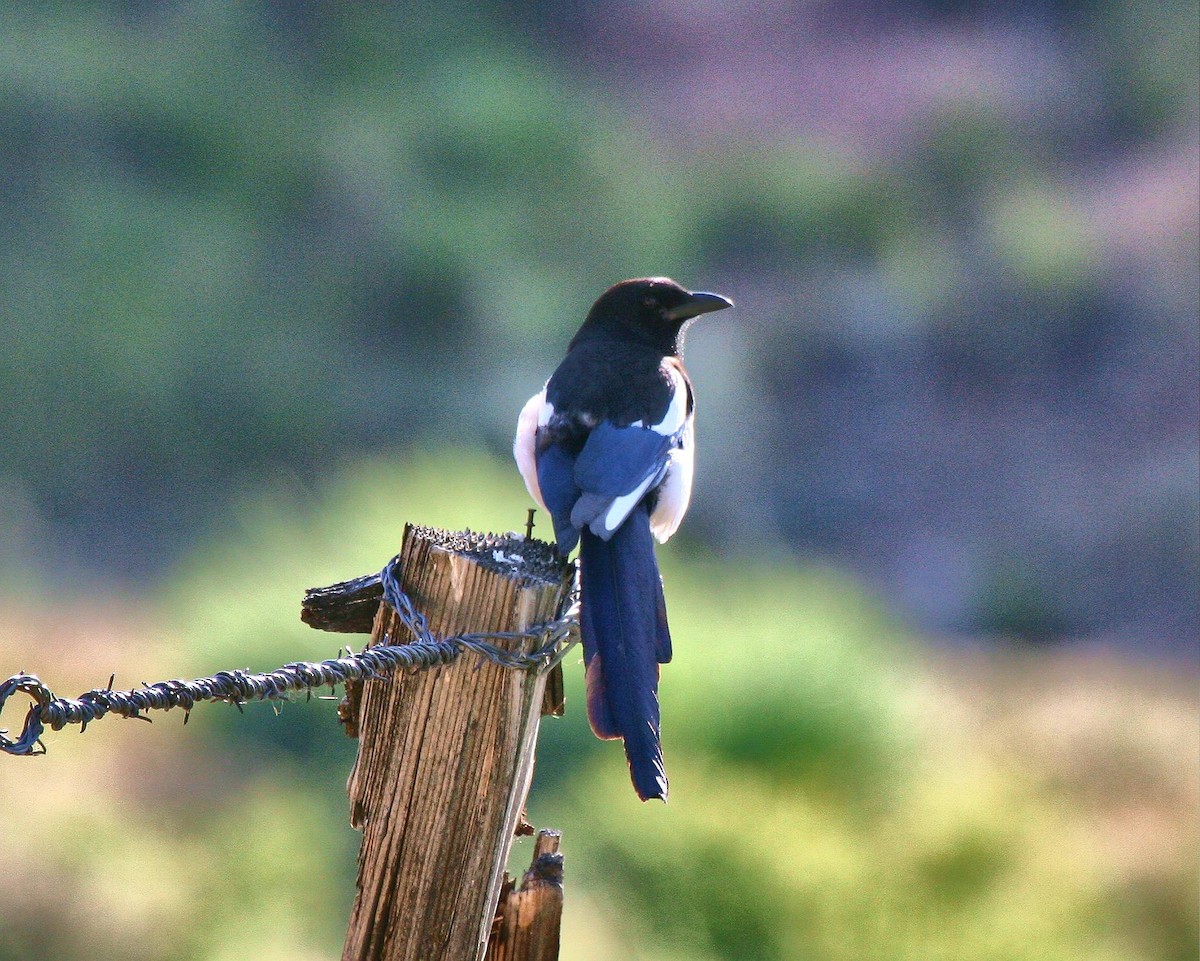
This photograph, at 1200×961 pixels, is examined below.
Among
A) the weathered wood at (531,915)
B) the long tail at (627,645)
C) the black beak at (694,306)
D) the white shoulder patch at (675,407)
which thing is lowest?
the weathered wood at (531,915)

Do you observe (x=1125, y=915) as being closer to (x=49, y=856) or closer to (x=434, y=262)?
(x=49, y=856)

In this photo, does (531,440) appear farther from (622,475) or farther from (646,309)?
(646,309)

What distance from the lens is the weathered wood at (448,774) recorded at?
1.66 meters

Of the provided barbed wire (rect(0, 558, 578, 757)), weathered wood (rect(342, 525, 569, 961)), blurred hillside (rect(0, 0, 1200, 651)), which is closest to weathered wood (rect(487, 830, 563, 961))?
weathered wood (rect(342, 525, 569, 961))

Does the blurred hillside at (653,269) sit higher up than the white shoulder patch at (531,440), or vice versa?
the blurred hillside at (653,269)

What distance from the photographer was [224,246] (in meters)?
9.98

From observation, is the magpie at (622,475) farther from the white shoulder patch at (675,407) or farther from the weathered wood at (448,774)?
the weathered wood at (448,774)

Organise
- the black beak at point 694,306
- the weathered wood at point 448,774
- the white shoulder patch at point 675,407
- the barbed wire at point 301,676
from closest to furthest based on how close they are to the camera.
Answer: the barbed wire at point 301,676 → the weathered wood at point 448,774 → the white shoulder patch at point 675,407 → the black beak at point 694,306

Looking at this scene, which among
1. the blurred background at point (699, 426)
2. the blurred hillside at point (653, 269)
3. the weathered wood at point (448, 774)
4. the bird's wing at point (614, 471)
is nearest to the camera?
the weathered wood at point (448, 774)

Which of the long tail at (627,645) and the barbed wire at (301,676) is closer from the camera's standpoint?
the barbed wire at (301,676)

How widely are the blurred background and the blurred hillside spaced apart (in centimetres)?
4

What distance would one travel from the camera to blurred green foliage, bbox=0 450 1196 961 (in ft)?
11.0

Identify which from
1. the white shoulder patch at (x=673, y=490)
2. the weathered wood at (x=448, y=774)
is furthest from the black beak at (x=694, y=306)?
the weathered wood at (x=448, y=774)

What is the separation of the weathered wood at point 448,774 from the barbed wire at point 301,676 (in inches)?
0.8
